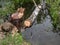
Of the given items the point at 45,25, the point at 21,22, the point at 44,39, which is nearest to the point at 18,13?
the point at 21,22

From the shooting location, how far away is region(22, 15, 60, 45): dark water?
22.2ft

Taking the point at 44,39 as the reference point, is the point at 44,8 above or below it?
above

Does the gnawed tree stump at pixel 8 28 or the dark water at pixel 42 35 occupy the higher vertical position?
the gnawed tree stump at pixel 8 28

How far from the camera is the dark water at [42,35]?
267 inches

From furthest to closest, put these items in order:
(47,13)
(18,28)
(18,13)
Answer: (47,13) < (18,13) < (18,28)

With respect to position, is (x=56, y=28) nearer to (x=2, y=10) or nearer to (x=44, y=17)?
(x=44, y=17)

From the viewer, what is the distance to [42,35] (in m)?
7.16

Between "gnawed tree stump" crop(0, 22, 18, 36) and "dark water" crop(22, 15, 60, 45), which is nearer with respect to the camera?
"dark water" crop(22, 15, 60, 45)

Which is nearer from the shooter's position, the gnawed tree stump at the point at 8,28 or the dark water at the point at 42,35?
the dark water at the point at 42,35

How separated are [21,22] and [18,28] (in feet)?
1.44

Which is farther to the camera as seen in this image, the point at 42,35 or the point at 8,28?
the point at 42,35

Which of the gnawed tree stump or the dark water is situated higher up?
the gnawed tree stump

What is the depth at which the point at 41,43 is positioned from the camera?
263 inches

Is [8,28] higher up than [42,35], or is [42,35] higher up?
[8,28]
